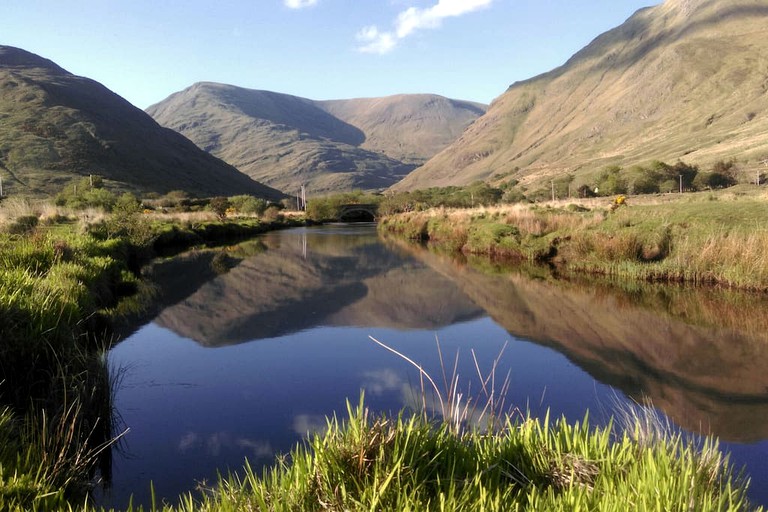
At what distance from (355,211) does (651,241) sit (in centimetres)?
6707

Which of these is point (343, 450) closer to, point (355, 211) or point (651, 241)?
point (651, 241)

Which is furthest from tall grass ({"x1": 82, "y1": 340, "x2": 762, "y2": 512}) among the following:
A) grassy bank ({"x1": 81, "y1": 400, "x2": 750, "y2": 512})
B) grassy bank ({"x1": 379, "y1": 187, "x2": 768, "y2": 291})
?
grassy bank ({"x1": 379, "y1": 187, "x2": 768, "y2": 291})

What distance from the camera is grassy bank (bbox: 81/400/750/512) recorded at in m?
2.91

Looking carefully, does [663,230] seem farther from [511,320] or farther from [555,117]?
[555,117]

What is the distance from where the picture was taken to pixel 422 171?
653 feet

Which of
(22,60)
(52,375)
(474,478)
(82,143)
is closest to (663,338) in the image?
(474,478)

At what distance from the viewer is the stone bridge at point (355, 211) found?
8200 cm

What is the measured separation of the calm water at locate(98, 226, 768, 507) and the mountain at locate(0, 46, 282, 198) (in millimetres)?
64141

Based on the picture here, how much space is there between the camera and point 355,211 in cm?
8288

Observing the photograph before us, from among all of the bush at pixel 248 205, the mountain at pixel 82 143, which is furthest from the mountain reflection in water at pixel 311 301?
the mountain at pixel 82 143

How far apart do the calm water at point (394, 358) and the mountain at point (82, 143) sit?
210 ft

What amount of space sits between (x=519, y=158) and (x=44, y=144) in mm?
113622

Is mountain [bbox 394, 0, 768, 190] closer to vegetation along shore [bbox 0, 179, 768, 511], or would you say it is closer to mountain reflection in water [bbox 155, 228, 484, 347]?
mountain reflection in water [bbox 155, 228, 484, 347]

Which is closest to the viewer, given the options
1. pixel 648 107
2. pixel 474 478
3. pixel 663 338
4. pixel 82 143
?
pixel 474 478
